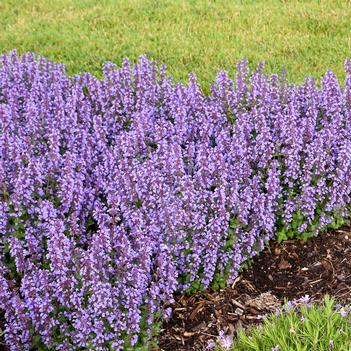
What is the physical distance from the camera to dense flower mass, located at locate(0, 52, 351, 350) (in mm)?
3566

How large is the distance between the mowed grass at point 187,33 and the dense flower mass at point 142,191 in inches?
70.1

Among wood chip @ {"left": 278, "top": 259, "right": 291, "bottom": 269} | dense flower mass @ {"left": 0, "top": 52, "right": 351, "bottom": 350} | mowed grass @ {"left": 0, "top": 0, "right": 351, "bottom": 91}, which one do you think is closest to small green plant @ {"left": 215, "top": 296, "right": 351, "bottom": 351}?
dense flower mass @ {"left": 0, "top": 52, "right": 351, "bottom": 350}

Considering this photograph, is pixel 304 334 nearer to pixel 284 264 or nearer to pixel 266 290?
pixel 266 290

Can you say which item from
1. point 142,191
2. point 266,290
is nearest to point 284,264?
point 266,290

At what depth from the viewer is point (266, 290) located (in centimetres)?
441

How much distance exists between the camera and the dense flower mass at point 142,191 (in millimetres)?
3566

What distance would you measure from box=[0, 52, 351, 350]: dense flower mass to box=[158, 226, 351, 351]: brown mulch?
0.14m

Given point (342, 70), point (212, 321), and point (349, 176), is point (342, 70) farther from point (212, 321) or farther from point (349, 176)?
point (212, 321)

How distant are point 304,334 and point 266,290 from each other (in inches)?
47.9

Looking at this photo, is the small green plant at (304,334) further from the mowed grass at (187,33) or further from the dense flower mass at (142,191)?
the mowed grass at (187,33)

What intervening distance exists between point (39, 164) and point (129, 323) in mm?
1239

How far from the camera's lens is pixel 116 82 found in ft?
17.2

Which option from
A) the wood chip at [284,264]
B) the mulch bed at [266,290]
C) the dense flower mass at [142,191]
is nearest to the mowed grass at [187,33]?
the dense flower mass at [142,191]

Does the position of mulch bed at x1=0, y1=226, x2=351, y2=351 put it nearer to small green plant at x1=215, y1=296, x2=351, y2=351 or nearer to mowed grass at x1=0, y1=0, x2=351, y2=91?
small green plant at x1=215, y1=296, x2=351, y2=351
